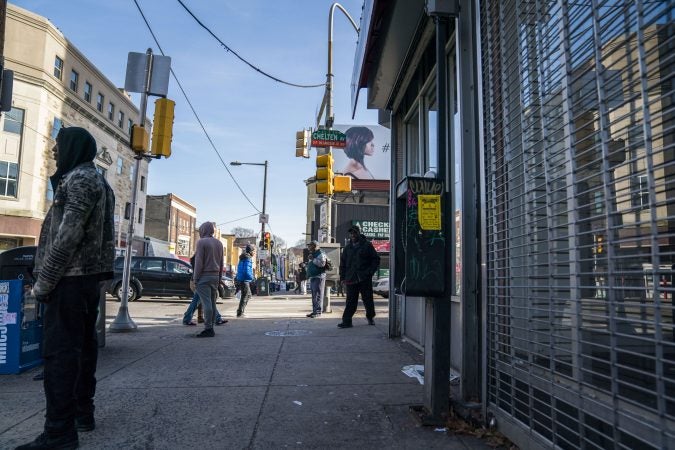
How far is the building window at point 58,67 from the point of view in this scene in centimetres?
2848

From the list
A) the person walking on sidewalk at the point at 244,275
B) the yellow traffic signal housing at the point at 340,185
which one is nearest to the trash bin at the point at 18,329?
the person walking on sidewalk at the point at 244,275

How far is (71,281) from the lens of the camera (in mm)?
2975

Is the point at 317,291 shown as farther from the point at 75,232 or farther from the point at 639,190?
the point at 639,190

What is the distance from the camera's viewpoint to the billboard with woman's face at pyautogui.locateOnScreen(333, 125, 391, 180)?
39.2 metres

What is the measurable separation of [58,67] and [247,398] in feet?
104

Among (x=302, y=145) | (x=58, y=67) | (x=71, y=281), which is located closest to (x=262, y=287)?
(x=302, y=145)

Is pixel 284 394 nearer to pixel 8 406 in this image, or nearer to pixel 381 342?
pixel 8 406

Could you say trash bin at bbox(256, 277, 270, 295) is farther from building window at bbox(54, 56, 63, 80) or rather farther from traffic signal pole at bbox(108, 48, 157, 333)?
building window at bbox(54, 56, 63, 80)

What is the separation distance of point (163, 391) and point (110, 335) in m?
3.98

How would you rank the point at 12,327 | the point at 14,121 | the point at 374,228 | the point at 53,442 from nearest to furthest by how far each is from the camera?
the point at 53,442 < the point at 12,327 < the point at 14,121 < the point at 374,228

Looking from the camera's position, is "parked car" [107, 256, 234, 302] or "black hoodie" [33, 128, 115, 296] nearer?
"black hoodie" [33, 128, 115, 296]

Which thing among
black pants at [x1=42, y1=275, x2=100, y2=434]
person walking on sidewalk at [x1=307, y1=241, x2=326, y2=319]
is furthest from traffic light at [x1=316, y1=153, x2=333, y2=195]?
black pants at [x1=42, y1=275, x2=100, y2=434]

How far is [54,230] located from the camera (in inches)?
119

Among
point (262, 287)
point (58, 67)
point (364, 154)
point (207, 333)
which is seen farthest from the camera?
point (364, 154)
